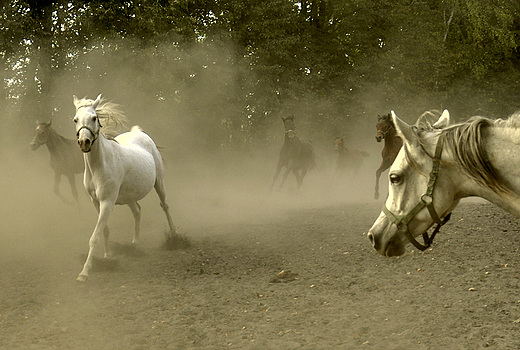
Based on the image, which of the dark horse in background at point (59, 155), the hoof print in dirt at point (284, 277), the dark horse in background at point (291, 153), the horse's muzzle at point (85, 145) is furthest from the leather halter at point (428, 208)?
the dark horse in background at point (291, 153)

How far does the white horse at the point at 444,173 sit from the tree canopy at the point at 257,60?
15.8m

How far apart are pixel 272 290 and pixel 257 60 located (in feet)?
57.7

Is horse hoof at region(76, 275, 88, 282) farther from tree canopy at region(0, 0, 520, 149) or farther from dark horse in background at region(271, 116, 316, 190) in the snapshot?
tree canopy at region(0, 0, 520, 149)

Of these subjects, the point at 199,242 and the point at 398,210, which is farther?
the point at 199,242

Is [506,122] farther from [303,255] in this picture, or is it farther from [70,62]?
[70,62]

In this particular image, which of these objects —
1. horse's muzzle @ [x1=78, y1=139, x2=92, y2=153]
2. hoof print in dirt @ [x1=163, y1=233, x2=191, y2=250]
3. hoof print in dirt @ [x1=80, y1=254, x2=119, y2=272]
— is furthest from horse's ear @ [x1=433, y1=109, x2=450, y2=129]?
hoof print in dirt @ [x1=163, y1=233, x2=191, y2=250]

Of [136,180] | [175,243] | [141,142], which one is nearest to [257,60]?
[141,142]

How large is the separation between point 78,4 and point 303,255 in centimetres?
1391

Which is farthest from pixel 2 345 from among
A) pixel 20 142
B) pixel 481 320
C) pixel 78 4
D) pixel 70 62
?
pixel 78 4

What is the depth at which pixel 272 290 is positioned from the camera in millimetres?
5781

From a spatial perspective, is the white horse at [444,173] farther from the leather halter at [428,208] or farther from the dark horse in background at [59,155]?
the dark horse in background at [59,155]

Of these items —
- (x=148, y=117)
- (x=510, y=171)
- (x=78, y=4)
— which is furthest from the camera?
(x=148, y=117)

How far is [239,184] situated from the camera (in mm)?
20047

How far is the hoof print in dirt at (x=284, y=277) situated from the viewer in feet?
20.2
